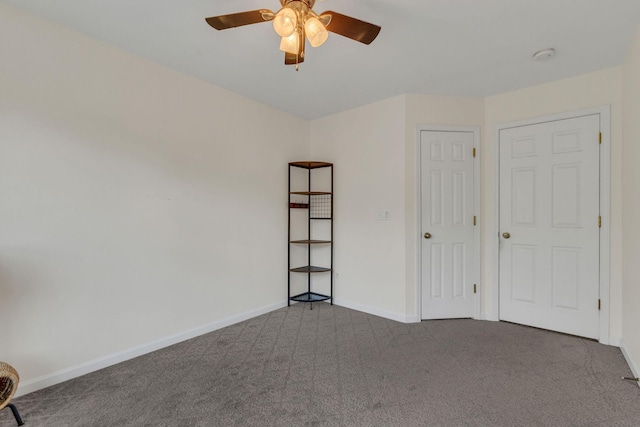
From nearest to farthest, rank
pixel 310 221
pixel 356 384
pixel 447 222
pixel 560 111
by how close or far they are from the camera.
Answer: pixel 356 384, pixel 560 111, pixel 447 222, pixel 310 221

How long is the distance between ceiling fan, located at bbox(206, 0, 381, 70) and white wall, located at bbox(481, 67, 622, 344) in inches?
87.5

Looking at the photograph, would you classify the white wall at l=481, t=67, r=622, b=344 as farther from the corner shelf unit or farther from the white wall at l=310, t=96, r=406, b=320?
the corner shelf unit

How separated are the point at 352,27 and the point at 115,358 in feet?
9.34

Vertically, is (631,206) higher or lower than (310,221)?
higher

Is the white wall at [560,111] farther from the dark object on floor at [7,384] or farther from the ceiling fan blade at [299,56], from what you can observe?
the dark object on floor at [7,384]

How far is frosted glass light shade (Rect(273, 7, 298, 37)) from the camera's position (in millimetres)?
1463

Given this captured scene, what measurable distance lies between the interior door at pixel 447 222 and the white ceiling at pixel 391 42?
598mm

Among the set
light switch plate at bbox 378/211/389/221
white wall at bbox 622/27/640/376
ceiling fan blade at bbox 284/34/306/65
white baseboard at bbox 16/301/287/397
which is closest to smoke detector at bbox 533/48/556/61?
white wall at bbox 622/27/640/376

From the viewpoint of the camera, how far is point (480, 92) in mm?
3115

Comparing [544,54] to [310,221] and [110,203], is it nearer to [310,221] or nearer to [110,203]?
[310,221]

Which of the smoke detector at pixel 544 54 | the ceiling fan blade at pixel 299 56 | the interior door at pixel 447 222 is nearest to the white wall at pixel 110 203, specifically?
the ceiling fan blade at pixel 299 56

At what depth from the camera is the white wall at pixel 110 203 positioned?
6.25 feet

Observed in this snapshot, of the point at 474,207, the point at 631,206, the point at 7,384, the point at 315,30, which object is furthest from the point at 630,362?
the point at 7,384

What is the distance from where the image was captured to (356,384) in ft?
6.64
